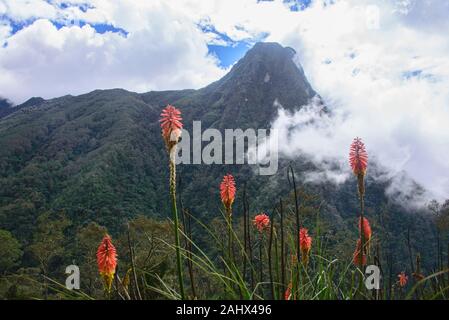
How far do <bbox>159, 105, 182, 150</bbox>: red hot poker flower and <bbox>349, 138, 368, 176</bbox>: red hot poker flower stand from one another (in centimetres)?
180

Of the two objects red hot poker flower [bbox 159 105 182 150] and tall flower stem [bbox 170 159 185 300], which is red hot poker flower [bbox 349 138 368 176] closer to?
red hot poker flower [bbox 159 105 182 150]

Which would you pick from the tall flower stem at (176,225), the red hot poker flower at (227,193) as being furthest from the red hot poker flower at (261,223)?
the tall flower stem at (176,225)

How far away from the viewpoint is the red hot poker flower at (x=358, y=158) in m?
4.03

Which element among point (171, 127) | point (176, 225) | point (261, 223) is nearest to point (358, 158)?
point (261, 223)

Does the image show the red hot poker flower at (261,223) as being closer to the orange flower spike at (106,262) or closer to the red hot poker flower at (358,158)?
the red hot poker flower at (358,158)

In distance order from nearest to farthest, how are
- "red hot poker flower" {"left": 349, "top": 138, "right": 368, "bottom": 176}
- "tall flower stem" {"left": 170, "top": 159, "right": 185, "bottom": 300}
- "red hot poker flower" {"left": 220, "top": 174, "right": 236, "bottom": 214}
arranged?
"tall flower stem" {"left": 170, "top": 159, "right": 185, "bottom": 300} → "red hot poker flower" {"left": 349, "top": 138, "right": 368, "bottom": 176} → "red hot poker flower" {"left": 220, "top": 174, "right": 236, "bottom": 214}

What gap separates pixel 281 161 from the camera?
13488 centimetres

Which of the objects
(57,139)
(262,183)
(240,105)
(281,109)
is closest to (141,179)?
(262,183)

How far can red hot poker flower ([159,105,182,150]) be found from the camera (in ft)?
8.90

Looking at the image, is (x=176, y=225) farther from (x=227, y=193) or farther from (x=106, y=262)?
(x=227, y=193)

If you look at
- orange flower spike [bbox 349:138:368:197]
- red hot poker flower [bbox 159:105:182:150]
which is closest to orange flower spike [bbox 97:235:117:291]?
red hot poker flower [bbox 159:105:182:150]
